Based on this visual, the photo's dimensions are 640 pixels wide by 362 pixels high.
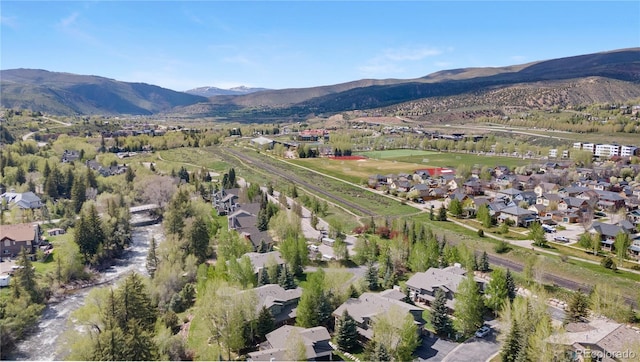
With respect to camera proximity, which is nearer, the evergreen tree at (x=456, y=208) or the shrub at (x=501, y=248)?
the shrub at (x=501, y=248)

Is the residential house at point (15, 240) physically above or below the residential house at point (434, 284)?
above

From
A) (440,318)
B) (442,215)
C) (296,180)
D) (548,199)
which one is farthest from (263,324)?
(296,180)

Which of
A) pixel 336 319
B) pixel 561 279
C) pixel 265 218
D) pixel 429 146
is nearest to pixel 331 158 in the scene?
pixel 429 146

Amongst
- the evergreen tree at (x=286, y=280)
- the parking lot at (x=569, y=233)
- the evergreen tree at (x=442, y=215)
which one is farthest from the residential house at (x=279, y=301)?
the parking lot at (x=569, y=233)

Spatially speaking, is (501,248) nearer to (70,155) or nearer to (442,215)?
(442,215)

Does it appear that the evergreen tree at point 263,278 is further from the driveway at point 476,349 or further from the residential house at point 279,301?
the driveway at point 476,349

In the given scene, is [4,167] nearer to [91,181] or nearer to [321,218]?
[91,181]
